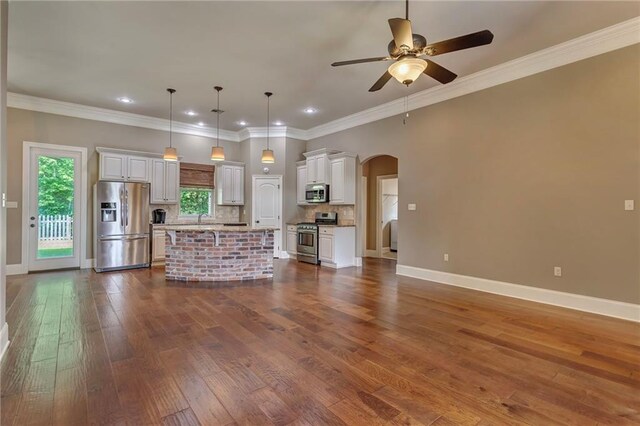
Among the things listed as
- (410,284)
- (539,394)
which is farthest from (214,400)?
(410,284)

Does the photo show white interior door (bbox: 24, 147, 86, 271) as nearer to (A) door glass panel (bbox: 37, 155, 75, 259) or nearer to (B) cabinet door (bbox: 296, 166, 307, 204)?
(A) door glass panel (bbox: 37, 155, 75, 259)

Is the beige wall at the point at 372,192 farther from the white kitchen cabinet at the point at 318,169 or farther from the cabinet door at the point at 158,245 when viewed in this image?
the cabinet door at the point at 158,245

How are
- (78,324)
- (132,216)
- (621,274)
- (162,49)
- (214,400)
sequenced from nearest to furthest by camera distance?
(214,400), (78,324), (621,274), (162,49), (132,216)

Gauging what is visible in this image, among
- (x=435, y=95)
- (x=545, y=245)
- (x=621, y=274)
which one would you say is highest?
(x=435, y=95)

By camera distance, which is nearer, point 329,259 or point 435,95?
point 435,95

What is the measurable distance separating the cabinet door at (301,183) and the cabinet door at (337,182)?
978mm

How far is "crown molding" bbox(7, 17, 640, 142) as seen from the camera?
3.66 metres

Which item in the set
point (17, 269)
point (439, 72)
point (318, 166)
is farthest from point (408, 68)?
point (17, 269)

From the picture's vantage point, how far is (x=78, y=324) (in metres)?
3.26

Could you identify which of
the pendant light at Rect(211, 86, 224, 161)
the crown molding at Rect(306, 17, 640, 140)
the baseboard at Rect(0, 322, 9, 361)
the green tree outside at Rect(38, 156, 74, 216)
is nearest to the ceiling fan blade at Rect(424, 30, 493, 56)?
the crown molding at Rect(306, 17, 640, 140)

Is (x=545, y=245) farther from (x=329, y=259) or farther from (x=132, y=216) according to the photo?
(x=132, y=216)

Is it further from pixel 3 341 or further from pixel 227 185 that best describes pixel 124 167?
pixel 3 341

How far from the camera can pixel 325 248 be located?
6.83 metres

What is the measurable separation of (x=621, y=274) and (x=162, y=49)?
6.18 metres
